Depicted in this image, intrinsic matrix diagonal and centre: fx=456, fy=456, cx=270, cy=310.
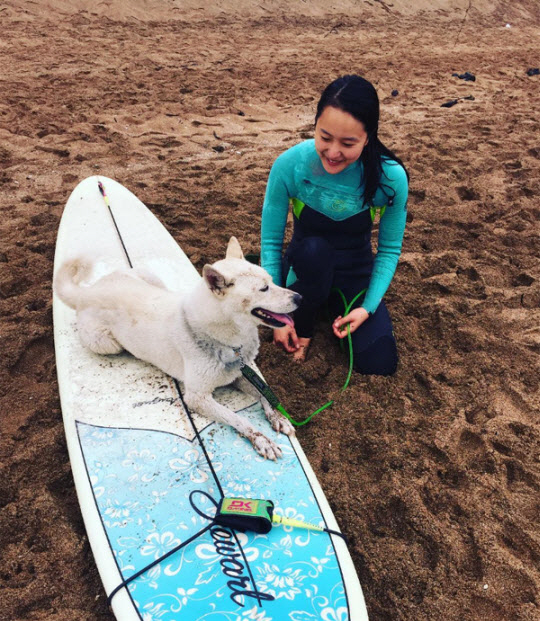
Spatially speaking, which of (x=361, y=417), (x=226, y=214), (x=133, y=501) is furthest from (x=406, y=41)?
(x=133, y=501)

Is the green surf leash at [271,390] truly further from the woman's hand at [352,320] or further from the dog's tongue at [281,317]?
the dog's tongue at [281,317]

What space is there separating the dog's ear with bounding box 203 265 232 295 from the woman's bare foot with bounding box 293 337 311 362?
1165mm

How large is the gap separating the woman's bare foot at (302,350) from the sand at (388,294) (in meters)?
0.06

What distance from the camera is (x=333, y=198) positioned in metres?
2.94

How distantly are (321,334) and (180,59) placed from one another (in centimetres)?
888

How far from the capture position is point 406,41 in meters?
13.4

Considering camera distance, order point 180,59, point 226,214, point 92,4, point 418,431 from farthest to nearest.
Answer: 1. point 92,4
2. point 180,59
3. point 226,214
4. point 418,431

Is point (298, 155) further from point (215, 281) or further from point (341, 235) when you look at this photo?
point (215, 281)

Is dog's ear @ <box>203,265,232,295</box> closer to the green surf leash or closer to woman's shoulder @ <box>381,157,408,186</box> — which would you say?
the green surf leash

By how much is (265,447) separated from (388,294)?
6.44 feet

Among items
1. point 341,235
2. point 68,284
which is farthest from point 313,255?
point 68,284

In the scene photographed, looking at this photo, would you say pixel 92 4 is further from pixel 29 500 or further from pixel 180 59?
pixel 29 500

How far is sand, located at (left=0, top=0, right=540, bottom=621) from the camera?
2.22 m

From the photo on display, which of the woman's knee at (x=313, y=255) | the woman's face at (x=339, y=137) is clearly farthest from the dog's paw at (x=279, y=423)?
the woman's face at (x=339, y=137)
